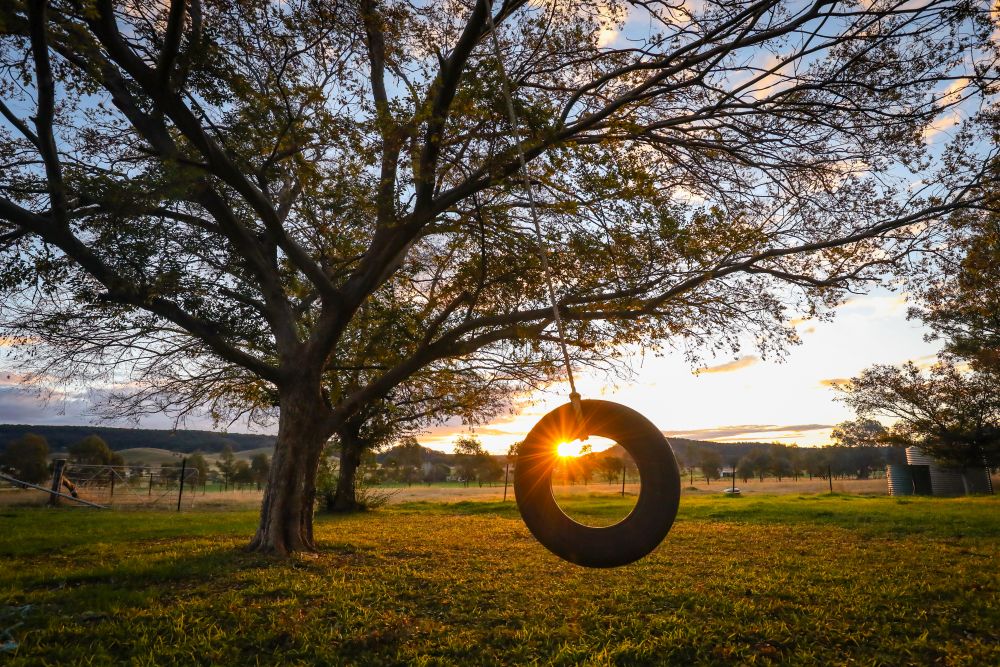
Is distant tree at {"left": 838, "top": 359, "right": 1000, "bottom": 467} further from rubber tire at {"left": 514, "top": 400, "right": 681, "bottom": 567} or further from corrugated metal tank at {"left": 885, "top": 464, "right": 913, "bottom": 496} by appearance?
rubber tire at {"left": 514, "top": 400, "right": 681, "bottom": 567}

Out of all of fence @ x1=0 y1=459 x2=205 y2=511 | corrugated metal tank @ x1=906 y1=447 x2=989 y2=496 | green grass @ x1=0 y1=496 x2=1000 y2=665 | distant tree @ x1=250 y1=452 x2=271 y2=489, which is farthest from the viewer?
distant tree @ x1=250 y1=452 x2=271 y2=489

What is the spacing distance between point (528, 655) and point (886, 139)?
32.5ft

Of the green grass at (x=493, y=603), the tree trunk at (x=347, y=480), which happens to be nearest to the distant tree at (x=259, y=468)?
the tree trunk at (x=347, y=480)

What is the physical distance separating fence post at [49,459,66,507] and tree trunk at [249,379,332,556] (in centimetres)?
1770

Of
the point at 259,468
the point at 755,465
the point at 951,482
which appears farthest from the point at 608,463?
the point at 755,465

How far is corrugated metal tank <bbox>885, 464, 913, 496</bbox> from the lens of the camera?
134 feet

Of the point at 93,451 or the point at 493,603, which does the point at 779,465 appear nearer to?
the point at 93,451

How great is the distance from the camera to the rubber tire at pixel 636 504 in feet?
11.3

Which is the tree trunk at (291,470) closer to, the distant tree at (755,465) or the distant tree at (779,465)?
the distant tree at (755,465)

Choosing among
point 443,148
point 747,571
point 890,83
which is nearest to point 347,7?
point 443,148

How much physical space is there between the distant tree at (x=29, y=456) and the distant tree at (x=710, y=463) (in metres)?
96.0

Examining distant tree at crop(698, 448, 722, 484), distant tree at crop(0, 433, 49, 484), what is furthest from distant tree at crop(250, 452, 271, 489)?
distant tree at crop(698, 448, 722, 484)

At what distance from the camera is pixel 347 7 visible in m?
9.19

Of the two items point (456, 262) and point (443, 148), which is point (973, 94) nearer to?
point (443, 148)
